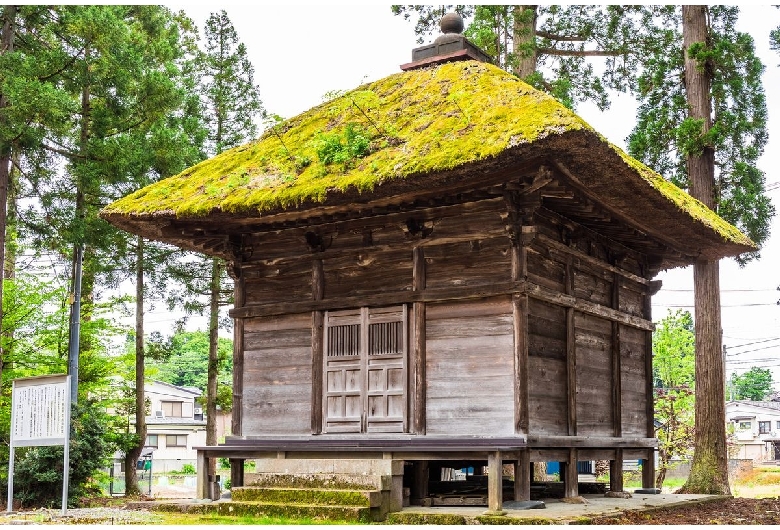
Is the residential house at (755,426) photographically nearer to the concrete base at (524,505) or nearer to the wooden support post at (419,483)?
the wooden support post at (419,483)

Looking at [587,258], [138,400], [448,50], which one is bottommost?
[138,400]

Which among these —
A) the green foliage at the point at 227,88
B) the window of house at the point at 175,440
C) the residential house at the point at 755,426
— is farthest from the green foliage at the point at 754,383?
the green foliage at the point at 227,88

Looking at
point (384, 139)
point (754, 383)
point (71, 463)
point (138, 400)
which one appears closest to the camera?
point (384, 139)

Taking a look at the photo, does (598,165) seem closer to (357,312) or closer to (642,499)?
(357,312)

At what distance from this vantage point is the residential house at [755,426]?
66.4 m

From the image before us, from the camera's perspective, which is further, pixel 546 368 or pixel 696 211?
pixel 696 211

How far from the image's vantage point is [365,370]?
12711mm

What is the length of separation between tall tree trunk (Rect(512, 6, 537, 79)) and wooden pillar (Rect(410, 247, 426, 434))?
1078 centimetres

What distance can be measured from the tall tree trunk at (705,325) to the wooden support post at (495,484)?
8.18 metres

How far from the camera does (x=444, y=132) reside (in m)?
11.5

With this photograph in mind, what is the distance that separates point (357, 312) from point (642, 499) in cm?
529

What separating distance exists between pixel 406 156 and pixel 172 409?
49496 mm

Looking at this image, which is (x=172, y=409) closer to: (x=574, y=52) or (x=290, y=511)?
(x=574, y=52)

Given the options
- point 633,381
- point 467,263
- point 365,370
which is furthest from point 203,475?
point 633,381
